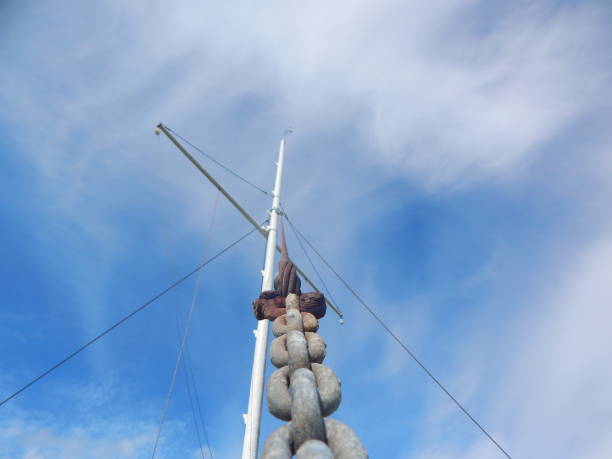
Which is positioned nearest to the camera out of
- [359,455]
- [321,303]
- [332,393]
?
[359,455]

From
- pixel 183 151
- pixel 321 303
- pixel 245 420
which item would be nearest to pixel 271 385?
pixel 321 303

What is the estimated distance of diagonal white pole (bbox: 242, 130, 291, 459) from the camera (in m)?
4.52

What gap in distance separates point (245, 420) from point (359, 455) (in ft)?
12.1

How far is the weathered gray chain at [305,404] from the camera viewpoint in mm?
1615

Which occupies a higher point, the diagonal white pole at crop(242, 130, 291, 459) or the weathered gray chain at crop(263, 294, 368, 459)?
the diagonal white pole at crop(242, 130, 291, 459)

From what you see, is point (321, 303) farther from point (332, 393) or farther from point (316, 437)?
point (316, 437)

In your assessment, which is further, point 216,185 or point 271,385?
point 216,185

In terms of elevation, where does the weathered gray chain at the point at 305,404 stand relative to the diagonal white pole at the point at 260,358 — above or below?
below

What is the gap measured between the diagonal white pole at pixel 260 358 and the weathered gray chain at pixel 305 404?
2767mm

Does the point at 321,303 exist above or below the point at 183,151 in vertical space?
below

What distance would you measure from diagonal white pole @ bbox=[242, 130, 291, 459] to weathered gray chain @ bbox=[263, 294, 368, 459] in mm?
2767

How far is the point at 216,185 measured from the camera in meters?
8.02

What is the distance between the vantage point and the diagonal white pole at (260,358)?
4.52 metres

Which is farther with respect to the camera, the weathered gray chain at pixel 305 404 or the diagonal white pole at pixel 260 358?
the diagonal white pole at pixel 260 358
